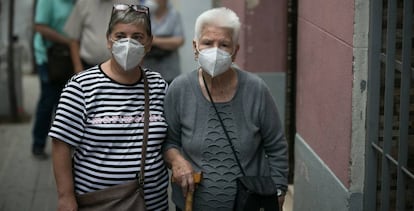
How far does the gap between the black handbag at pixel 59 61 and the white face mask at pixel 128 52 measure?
11.7 feet

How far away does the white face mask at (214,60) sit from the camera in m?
4.16

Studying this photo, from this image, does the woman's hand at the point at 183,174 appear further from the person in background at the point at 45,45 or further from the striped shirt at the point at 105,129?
the person in background at the point at 45,45

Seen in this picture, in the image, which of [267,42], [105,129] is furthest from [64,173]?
[267,42]

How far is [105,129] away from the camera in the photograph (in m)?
4.17

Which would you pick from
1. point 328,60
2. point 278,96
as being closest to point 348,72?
point 328,60

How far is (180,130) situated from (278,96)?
11.1ft

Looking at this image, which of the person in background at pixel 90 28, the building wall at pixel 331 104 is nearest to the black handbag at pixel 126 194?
the building wall at pixel 331 104

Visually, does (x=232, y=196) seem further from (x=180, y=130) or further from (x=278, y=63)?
(x=278, y=63)

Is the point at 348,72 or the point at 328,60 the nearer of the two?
the point at 348,72

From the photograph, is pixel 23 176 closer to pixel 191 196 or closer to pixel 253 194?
pixel 191 196

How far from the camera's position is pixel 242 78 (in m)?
4.32

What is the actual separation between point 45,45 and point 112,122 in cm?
411

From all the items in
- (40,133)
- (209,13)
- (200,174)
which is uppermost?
(209,13)

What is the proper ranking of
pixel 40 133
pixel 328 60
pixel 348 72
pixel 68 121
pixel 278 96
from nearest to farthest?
pixel 68 121 → pixel 348 72 → pixel 328 60 → pixel 278 96 → pixel 40 133
